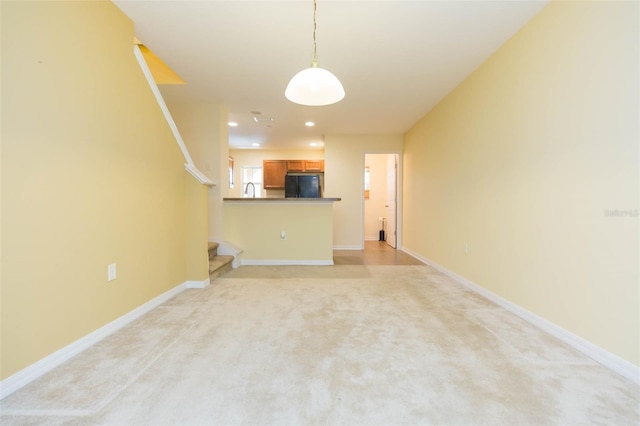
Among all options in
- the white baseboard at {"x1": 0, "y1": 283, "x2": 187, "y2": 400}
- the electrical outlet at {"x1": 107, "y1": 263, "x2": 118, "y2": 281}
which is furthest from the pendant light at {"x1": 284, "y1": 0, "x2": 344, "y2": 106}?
the white baseboard at {"x1": 0, "y1": 283, "x2": 187, "y2": 400}

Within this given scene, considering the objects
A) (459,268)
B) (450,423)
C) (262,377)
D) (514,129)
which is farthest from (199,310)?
(514,129)

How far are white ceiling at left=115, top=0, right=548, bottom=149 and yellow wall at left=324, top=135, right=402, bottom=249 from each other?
1.74 metres

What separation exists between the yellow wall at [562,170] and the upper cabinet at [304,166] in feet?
13.9

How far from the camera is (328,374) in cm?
146

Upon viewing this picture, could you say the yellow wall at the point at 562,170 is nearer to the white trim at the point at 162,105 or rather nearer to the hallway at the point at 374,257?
the hallway at the point at 374,257

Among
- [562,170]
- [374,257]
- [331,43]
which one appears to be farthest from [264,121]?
[562,170]

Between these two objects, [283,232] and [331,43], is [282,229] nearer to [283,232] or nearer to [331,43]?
[283,232]

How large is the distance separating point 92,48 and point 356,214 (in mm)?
4680

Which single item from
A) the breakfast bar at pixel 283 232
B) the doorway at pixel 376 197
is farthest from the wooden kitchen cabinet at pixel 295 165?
the breakfast bar at pixel 283 232

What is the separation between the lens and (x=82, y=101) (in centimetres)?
171

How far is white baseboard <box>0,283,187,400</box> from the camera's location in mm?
1309

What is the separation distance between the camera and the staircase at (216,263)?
3330 mm

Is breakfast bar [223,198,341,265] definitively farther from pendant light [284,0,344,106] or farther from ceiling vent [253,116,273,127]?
pendant light [284,0,344,106]

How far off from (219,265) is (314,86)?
2.71m
